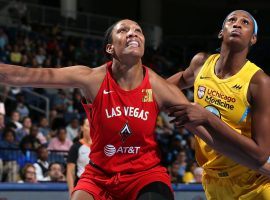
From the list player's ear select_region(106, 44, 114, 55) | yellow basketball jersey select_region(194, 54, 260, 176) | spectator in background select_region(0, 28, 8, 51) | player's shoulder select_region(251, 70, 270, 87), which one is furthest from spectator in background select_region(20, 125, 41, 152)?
player's shoulder select_region(251, 70, 270, 87)

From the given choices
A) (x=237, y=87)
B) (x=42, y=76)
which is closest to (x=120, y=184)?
(x=42, y=76)

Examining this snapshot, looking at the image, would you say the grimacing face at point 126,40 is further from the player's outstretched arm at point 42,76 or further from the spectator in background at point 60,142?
the spectator in background at point 60,142

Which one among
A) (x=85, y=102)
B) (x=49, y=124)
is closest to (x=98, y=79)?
(x=85, y=102)

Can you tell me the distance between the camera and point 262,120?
3994 mm

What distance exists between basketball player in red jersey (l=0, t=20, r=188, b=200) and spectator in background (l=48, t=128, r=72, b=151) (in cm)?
641

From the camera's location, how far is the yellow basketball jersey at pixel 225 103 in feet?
14.0

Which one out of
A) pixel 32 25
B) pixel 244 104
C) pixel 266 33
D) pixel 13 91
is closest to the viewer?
pixel 244 104

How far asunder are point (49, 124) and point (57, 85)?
881 centimetres

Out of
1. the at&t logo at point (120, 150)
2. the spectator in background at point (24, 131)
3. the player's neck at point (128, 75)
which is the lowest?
the at&t logo at point (120, 150)

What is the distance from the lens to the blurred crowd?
9039 mm

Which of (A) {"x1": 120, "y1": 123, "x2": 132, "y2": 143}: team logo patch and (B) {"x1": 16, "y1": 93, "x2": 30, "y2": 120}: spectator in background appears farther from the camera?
(B) {"x1": 16, "y1": 93, "x2": 30, "y2": 120}: spectator in background

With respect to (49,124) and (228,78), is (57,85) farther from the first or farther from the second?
(49,124)

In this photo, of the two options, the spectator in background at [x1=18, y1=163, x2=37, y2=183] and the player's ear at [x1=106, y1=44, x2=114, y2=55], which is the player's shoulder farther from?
the spectator in background at [x1=18, y1=163, x2=37, y2=183]

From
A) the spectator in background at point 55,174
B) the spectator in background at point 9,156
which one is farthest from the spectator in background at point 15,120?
the spectator in background at point 55,174
